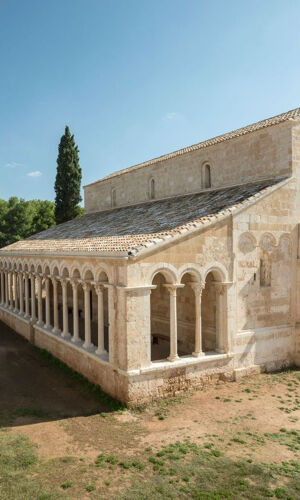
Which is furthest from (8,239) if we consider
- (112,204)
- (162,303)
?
(162,303)

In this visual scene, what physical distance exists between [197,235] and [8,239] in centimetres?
4004

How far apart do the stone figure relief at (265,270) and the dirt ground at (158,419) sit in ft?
11.4

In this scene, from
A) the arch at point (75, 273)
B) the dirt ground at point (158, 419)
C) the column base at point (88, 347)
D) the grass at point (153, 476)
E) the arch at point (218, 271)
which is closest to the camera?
the grass at point (153, 476)

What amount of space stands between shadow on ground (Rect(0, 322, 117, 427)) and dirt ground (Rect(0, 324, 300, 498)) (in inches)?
1.2

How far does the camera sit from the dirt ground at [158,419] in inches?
372

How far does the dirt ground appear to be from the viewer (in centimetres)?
→ 945

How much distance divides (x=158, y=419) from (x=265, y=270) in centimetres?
697

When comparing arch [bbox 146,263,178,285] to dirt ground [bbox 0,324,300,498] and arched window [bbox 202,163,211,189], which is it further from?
arched window [bbox 202,163,211,189]

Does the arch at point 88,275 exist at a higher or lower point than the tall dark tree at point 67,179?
lower

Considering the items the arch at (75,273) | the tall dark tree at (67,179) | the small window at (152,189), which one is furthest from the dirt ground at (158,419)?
the tall dark tree at (67,179)

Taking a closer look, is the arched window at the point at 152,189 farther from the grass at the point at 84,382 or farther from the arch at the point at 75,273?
the grass at the point at 84,382

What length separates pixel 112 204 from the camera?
26.9 m

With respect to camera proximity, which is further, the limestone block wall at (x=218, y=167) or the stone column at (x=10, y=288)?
→ the stone column at (x=10, y=288)

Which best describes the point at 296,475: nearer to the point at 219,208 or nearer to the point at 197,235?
the point at 197,235
